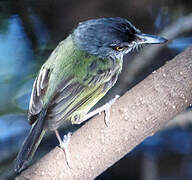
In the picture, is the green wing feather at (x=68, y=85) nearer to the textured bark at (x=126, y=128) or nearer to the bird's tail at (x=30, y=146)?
the bird's tail at (x=30, y=146)

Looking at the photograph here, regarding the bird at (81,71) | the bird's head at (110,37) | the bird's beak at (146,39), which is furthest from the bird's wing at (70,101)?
the bird's beak at (146,39)

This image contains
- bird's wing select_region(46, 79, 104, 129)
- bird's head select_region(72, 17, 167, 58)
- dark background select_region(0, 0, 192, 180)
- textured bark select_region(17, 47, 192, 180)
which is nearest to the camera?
textured bark select_region(17, 47, 192, 180)

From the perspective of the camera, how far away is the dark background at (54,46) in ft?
14.1

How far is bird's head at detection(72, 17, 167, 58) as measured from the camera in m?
3.50

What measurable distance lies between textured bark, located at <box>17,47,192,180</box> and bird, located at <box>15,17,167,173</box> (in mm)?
199

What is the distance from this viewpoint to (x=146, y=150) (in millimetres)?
5270

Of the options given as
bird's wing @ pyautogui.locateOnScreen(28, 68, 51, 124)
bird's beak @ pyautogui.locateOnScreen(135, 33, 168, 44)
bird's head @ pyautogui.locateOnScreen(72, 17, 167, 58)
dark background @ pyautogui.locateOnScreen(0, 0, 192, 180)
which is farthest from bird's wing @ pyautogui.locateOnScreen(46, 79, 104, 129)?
→ dark background @ pyautogui.locateOnScreen(0, 0, 192, 180)

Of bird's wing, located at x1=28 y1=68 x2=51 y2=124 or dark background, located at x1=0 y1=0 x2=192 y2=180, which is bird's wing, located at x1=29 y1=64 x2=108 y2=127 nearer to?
bird's wing, located at x1=28 y1=68 x2=51 y2=124

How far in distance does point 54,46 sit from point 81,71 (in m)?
1.34

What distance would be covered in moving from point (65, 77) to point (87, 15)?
1963mm

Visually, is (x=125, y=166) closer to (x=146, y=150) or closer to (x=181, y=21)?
(x=146, y=150)

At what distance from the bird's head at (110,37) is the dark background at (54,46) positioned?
0.88 meters

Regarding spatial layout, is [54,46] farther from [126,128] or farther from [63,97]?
[126,128]

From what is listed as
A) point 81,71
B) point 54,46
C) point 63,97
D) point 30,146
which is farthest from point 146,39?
point 54,46
